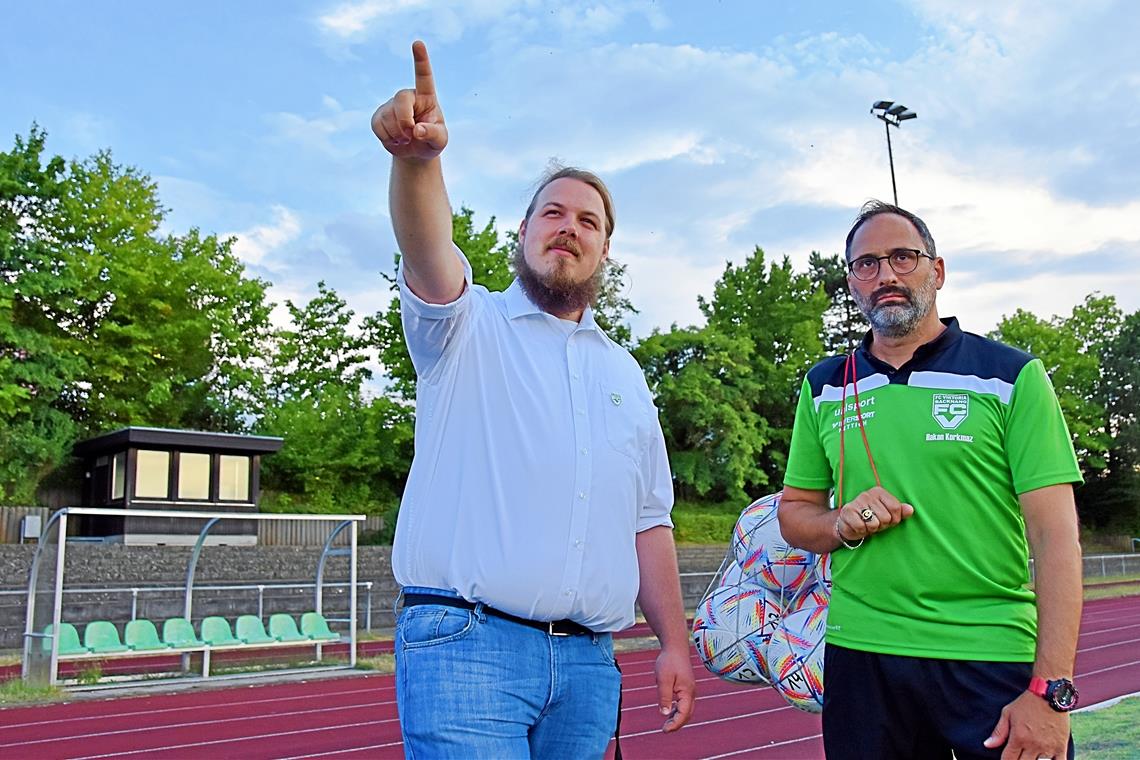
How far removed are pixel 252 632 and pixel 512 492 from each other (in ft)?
45.1

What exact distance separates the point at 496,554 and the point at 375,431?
96.4ft

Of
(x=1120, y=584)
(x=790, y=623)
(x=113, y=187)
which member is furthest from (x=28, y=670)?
(x=1120, y=584)

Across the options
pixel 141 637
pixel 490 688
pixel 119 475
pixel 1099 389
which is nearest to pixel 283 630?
pixel 141 637

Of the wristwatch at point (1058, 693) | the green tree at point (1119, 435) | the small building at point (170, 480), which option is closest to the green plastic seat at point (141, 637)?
the small building at point (170, 480)

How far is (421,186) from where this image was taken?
2293 millimetres

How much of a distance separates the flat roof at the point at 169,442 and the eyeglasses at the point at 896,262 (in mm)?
25610

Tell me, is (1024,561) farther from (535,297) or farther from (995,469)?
(535,297)

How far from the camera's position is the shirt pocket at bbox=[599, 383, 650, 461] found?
2.74 metres

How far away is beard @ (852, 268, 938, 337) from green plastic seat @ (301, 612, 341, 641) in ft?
45.5

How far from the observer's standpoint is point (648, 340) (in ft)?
128

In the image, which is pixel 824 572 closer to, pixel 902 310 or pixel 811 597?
pixel 811 597

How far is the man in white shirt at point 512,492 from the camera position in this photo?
230 cm

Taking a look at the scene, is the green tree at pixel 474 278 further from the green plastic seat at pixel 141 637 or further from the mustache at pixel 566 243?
the mustache at pixel 566 243

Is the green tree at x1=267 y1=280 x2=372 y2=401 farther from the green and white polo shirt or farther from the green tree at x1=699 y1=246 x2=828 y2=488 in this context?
the green and white polo shirt
